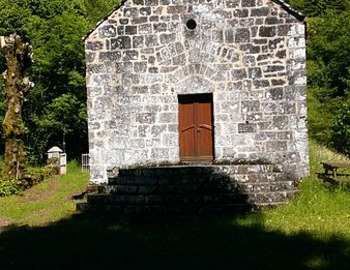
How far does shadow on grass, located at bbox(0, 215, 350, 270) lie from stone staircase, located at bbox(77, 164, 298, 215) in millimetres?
567

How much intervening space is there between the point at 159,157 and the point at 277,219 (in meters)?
Answer: 4.56

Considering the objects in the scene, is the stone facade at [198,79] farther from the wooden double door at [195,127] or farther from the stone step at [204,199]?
the stone step at [204,199]

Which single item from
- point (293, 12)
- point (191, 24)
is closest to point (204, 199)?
point (191, 24)

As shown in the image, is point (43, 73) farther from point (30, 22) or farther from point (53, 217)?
point (53, 217)

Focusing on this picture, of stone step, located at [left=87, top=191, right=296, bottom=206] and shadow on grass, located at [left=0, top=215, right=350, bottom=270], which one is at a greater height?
stone step, located at [left=87, top=191, right=296, bottom=206]

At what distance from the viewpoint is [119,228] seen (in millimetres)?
9828

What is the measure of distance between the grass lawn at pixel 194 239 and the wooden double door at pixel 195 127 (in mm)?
2914

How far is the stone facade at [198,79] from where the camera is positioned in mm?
13266

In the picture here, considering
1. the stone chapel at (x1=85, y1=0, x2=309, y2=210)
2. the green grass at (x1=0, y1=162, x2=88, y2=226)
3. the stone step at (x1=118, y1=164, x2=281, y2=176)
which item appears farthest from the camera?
the stone chapel at (x1=85, y1=0, x2=309, y2=210)

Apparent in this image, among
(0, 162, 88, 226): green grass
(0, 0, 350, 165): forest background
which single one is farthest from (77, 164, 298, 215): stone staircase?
(0, 0, 350, 165): forest background

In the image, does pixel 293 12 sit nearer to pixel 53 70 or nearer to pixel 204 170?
pixel 204 170

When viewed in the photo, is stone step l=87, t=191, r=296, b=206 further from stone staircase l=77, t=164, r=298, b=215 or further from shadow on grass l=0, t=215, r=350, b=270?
shadow on grass l=0, t=215, r=350, b=270

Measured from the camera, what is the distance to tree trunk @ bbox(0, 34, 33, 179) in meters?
18.2

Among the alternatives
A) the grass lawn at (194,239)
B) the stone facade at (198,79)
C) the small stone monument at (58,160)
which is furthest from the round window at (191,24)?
the small stone monument at (58,160)
